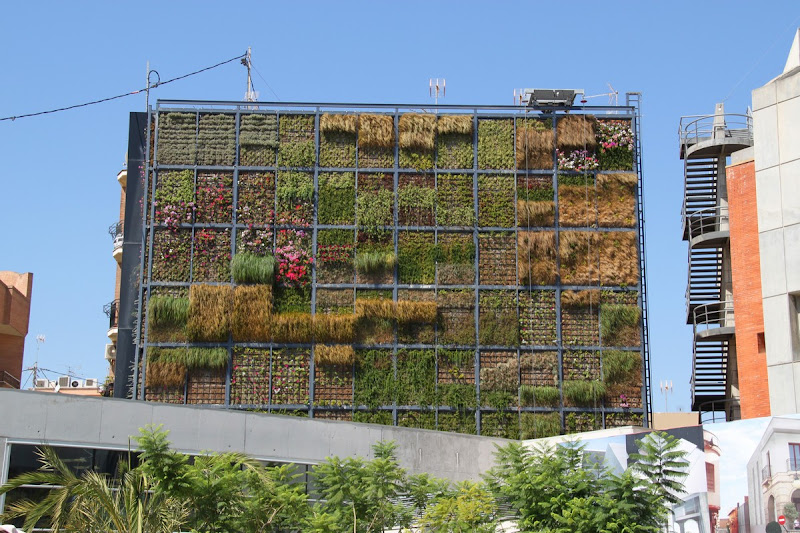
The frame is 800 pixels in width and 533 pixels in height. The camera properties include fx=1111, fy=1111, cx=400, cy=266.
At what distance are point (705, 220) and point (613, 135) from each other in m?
6.30

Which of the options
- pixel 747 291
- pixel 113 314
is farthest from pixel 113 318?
pixel 747 291

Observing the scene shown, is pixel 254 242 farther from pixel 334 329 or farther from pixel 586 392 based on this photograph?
pixel 586 392

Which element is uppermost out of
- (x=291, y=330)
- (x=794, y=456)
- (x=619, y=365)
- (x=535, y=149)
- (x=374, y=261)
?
(x=535, y=149)

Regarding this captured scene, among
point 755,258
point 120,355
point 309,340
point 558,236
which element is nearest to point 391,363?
point 309,340

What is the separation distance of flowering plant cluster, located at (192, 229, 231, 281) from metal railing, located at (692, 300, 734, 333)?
17.5 meters

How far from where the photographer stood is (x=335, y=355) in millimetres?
36344

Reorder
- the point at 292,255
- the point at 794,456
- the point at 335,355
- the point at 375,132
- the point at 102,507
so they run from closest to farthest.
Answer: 1. the point at 102,507
2. the point at 794,456
3. the point at 335,355
4. the point at 292,255
5. the point at 375,132

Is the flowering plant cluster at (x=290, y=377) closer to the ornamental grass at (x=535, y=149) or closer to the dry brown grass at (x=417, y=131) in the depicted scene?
the dry brown grass at (x=417, y=131)

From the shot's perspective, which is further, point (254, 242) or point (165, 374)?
point (254, 242)

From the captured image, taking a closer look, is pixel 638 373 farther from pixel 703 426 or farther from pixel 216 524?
pixel 216 524

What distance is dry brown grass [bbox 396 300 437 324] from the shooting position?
1448 inches

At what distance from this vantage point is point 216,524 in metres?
22.6

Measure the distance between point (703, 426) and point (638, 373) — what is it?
7211 mm

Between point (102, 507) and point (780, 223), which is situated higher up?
point (780, 223)
